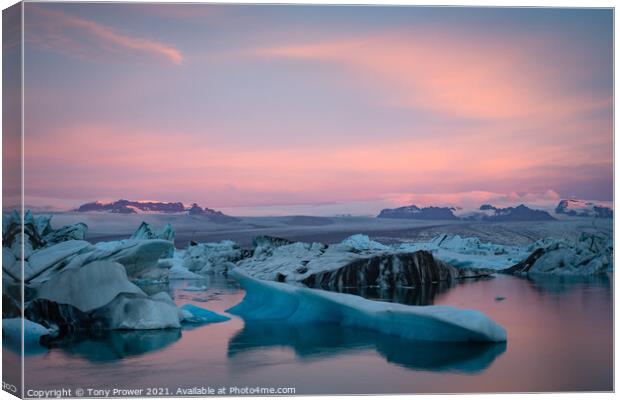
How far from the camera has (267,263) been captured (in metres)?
7.78

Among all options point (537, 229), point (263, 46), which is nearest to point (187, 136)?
point (263, 46)

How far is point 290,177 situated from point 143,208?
3.68 ft

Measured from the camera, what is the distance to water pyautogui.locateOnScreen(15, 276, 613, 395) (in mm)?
6254

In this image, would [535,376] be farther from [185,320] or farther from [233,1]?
[233,1]

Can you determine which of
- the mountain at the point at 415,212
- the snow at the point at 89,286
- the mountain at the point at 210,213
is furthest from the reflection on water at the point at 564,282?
the snow at the point at 89,286

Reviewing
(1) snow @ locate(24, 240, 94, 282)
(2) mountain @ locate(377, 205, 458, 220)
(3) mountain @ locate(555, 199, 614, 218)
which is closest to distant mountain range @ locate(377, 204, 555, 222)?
(2) mountain @ locate(377, 205, 458, 220)

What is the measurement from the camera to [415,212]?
291 inches

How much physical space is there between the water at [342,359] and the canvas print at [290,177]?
19 millimetres

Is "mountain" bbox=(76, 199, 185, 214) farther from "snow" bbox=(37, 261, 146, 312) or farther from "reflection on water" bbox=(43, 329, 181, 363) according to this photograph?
"reflection on water" bbox=(43, 329, 181, 363)

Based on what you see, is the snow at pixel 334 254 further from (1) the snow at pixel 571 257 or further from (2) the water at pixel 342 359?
(2) the water at pixel 342 359

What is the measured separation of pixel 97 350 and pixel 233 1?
2.60 meters

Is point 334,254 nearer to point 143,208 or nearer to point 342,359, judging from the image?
point 342,359

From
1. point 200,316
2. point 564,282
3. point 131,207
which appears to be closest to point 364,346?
point 200,316

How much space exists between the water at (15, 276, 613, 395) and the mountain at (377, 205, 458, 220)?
25.0 inches
